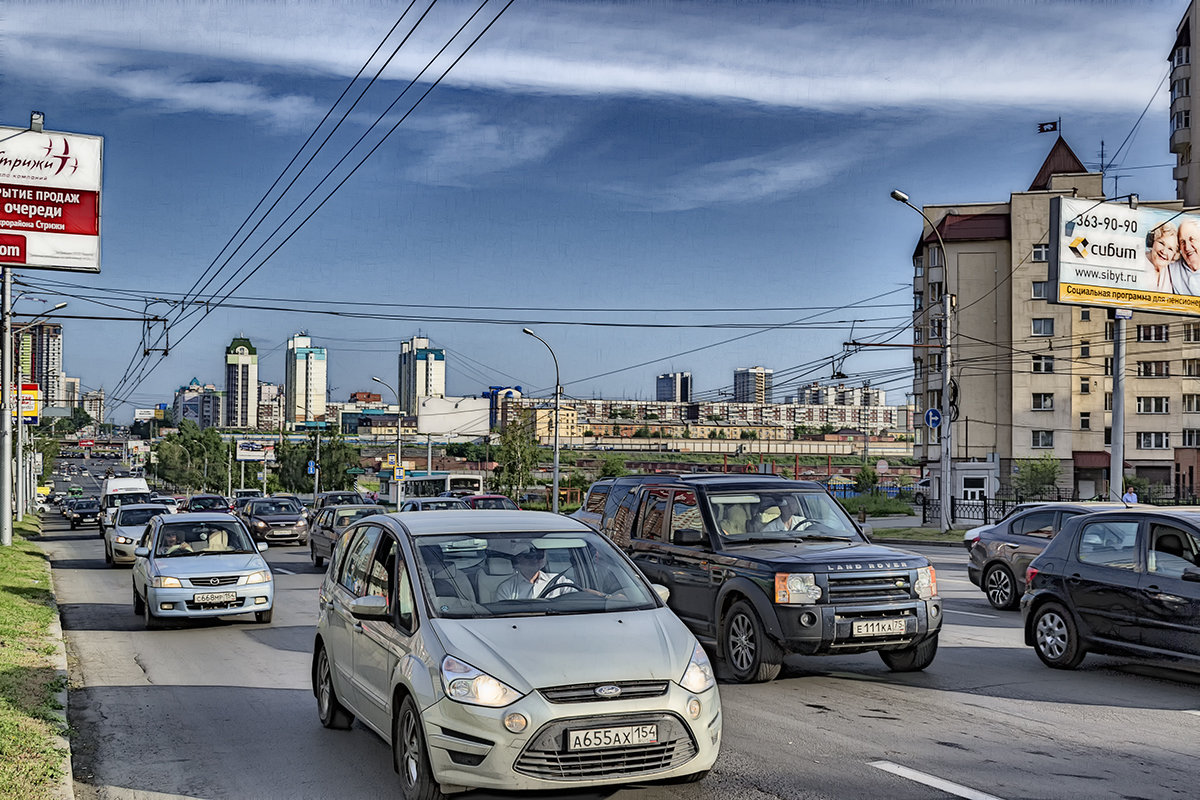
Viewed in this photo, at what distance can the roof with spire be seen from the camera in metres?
78.6

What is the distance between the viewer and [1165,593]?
9.51 meters

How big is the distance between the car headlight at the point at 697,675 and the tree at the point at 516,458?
167ft

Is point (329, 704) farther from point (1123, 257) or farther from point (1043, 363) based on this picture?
point (1043, 363)

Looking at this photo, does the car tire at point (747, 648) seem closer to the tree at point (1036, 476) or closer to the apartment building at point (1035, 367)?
the tree at point (1036, 476)

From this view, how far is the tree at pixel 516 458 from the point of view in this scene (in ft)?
188

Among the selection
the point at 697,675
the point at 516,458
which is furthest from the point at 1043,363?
the point at 697,675

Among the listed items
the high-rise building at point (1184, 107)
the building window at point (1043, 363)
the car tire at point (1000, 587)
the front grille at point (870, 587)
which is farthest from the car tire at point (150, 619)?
the high-rise building at point (1184, 107)

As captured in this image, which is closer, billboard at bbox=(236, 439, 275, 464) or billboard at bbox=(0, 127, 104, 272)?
billboard at bbox=(0, 127, 104, 272)

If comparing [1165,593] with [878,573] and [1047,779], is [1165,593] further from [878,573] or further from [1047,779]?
[1047,779]

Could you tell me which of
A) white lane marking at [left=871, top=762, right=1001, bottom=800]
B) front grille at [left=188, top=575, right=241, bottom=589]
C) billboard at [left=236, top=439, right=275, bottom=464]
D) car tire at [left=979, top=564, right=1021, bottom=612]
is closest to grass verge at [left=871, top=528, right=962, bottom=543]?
car tire at [left=979, top=564, right=1021, bottom=612]

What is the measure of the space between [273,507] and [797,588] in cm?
2945

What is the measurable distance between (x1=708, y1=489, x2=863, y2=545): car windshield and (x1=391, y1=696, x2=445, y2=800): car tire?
16.0 feet

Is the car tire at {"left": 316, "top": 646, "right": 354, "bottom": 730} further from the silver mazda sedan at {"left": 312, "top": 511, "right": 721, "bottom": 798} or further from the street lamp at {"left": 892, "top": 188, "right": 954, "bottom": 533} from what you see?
the street lamp at {"left": 892, "top": 188, "right": 954, "bottom": 533}

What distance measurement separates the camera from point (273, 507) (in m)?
35.9
